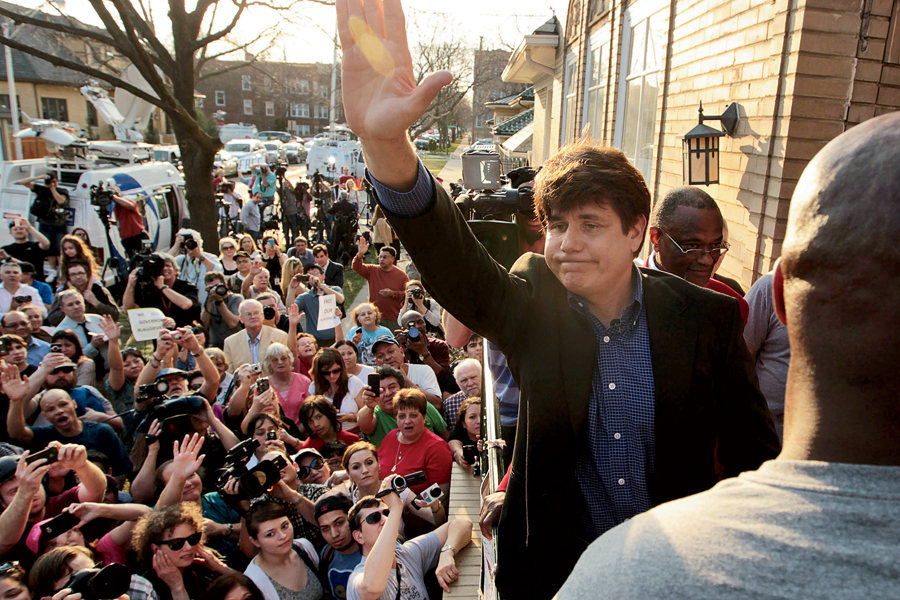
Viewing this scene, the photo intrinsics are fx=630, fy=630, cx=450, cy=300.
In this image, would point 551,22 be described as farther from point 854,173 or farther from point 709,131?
point 854,173

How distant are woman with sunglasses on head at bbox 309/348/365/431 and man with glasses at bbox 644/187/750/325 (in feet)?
10.9

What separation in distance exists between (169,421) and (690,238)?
350 cm

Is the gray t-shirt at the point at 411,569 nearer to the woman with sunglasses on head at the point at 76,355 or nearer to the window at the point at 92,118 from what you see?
the woman with sunglasses on head at the point at 76,355

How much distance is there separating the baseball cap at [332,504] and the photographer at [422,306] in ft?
11.6

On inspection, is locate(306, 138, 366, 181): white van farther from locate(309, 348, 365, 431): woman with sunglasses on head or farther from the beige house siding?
Answer: the beige house siding

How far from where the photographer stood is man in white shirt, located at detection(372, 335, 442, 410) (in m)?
5.73

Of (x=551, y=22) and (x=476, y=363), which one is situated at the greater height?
(x=551, y=22)

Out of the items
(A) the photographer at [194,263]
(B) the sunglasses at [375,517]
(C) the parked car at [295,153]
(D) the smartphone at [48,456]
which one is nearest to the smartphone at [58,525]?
(D) the smartphone at [48,456]

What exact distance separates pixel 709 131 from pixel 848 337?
4085mm

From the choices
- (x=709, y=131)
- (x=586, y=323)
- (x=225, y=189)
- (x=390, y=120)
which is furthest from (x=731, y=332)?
(x=225, y=189)

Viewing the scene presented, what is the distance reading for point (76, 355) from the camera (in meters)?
5.53

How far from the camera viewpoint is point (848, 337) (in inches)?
27.5

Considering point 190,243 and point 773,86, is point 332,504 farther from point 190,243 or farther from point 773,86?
point 190,243

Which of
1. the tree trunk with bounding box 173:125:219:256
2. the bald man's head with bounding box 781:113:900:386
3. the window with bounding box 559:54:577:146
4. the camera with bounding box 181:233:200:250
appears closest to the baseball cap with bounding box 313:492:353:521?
the bald man's head with bounding box 781:113:900:386
